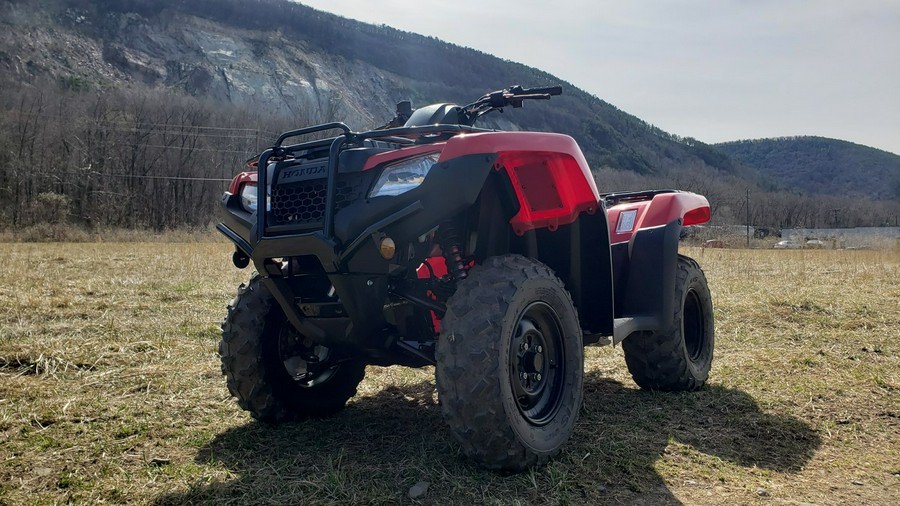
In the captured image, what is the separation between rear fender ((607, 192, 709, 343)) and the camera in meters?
4.29

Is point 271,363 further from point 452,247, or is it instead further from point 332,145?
point 332,145

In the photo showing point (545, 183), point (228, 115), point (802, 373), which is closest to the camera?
point (545, 183)

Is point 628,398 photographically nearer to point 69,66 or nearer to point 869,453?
point 869,453

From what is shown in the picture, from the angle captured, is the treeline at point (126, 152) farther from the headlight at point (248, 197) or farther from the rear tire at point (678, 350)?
the rear tire at point (678, 350)

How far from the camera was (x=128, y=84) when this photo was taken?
71750mm

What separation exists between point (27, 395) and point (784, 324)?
6871 mm

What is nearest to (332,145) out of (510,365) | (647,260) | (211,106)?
(510,365)

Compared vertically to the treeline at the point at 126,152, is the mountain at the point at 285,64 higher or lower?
higher

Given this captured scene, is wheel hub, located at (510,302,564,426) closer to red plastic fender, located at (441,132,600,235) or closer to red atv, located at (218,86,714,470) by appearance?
red atv, located at (218,86,714,470)

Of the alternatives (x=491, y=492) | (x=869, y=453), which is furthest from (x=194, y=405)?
(x=869, y=453)

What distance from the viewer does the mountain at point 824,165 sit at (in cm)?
11950

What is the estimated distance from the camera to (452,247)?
326 cm

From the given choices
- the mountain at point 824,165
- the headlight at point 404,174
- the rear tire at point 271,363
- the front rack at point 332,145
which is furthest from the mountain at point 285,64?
the headlight at point 404,174

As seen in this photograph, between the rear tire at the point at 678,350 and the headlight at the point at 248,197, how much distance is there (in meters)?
2.68
